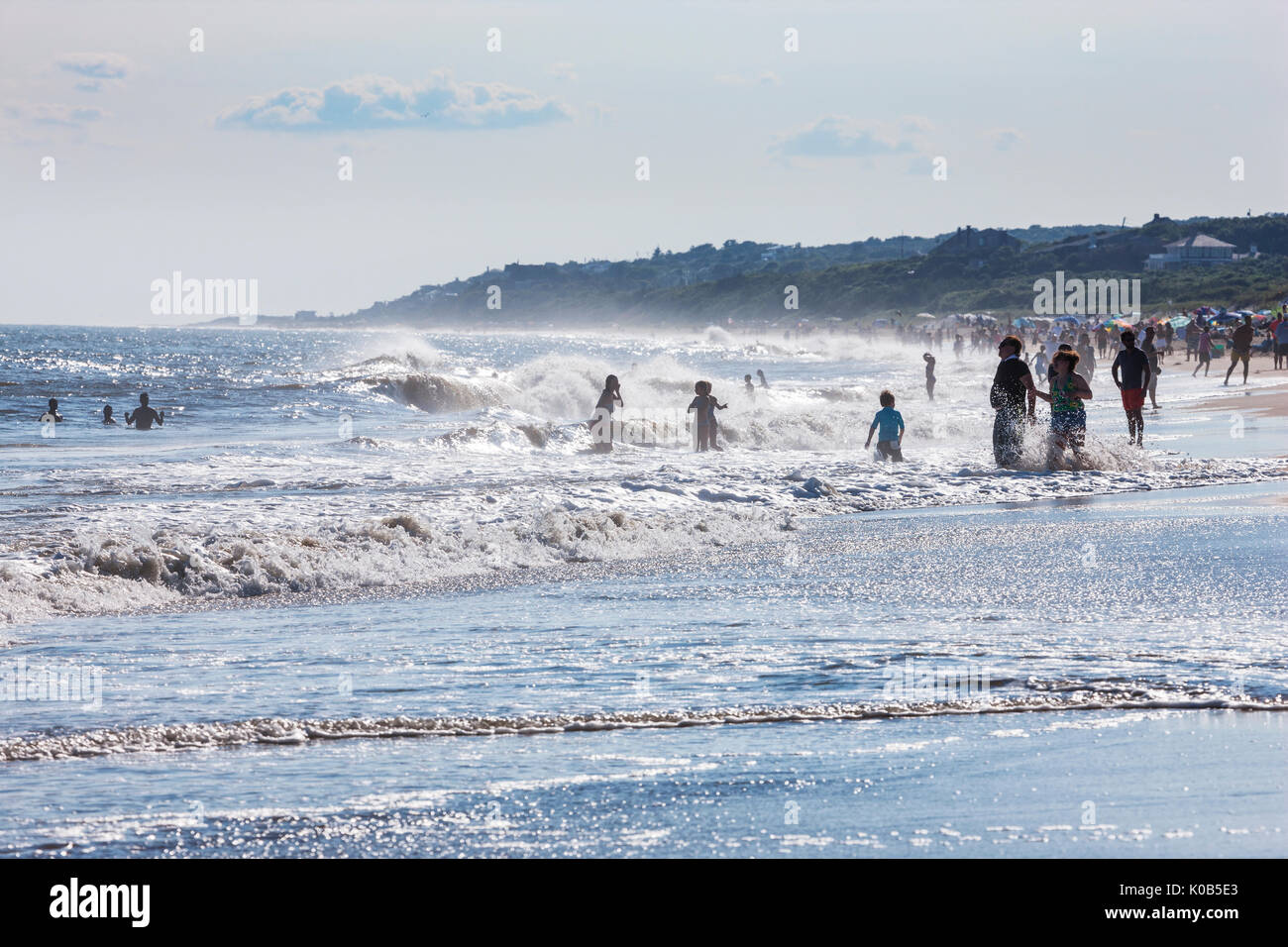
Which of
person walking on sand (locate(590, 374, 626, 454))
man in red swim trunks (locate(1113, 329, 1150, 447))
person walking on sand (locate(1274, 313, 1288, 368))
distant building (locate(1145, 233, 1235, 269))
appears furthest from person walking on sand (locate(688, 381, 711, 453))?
distant building (locate(1145, 233, 1235, 269))

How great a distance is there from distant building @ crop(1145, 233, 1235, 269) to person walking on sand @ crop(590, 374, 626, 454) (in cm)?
14001

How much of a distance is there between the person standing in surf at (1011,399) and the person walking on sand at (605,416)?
5753 mm

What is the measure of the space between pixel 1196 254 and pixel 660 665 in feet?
528

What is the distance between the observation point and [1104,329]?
6900cm

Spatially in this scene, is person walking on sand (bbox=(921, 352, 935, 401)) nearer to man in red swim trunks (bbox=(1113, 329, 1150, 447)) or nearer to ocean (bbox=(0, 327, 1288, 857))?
man in red swim trunks (bbox=(1113, 329, 1150, 447))

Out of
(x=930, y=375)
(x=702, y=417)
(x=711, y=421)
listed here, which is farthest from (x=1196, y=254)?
(x=702, y=417)

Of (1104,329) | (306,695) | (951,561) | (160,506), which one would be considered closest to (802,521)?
(951,561)

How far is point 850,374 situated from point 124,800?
200 feet

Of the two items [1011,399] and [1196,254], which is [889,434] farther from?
[1196,254]

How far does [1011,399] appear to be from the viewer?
57.2ft

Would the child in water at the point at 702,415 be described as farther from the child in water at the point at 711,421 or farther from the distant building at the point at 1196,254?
the distant building at the point at 1196,254

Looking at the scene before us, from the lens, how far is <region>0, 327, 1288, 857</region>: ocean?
14.9ft
